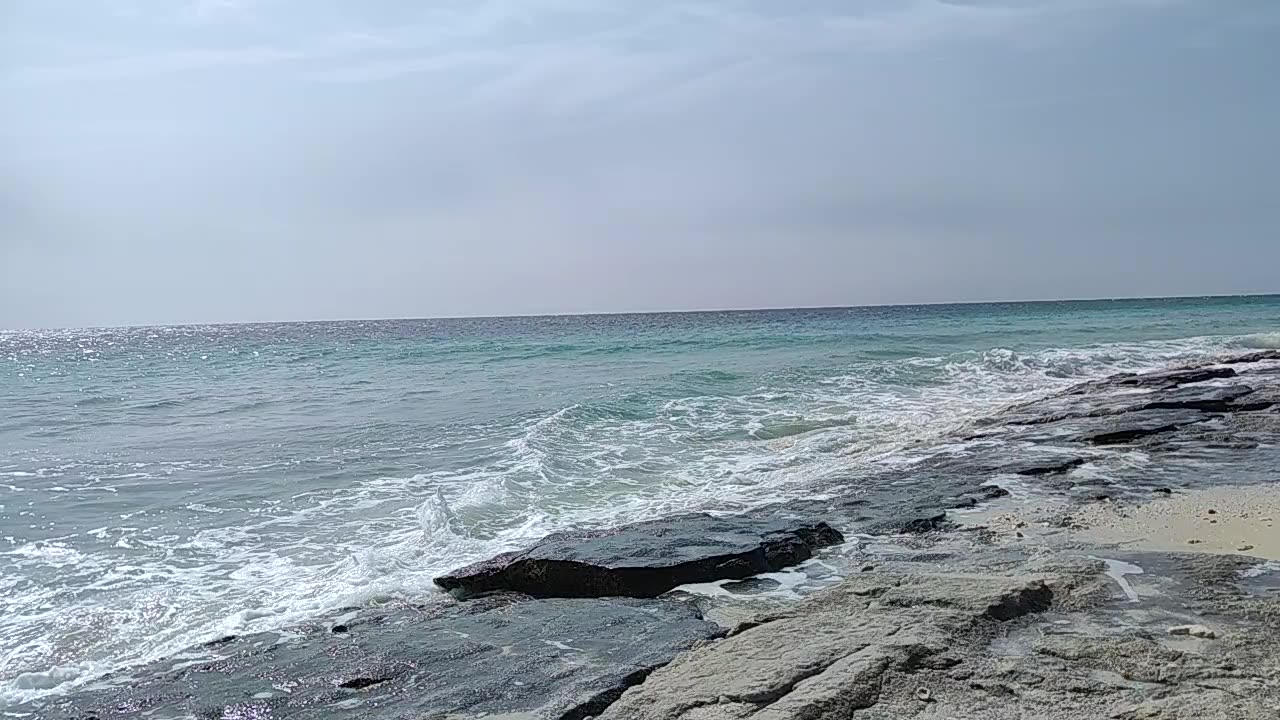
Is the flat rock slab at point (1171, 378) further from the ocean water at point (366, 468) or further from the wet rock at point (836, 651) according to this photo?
the wet rock at point (836, 651)

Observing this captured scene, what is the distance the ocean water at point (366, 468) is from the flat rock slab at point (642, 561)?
1.94 ft

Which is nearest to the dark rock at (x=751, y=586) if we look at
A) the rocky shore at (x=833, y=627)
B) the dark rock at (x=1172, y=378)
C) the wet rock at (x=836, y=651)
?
the rocky shore at (x=833, y=627)

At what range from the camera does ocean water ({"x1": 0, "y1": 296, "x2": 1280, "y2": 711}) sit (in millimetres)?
5867

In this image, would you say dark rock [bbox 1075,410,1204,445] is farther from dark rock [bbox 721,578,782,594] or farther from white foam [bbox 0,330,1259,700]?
dark rock [bbox 721,578,782,594]

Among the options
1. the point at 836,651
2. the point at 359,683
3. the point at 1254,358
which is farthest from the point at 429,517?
the point at 1254,358

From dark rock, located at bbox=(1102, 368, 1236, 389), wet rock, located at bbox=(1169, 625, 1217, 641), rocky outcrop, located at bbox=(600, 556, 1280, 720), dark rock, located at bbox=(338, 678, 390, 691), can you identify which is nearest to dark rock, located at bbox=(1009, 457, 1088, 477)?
rocky outcrop, located at bbox=(600, 556, 1280, 720)

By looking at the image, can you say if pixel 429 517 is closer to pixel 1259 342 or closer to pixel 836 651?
pixel 836 651

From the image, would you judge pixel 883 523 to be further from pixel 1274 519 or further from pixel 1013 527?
pixel 1274 519

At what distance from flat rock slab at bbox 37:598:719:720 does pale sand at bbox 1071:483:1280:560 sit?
2991 millimetres

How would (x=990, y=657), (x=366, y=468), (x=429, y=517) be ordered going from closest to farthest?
(x=990, y=657)
(x=429, y=517)
(x=366, y=468)

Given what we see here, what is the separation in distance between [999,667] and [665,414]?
12.0m

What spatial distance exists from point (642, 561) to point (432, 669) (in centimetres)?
163

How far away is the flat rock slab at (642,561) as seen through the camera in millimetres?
5145

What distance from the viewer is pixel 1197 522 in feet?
18.6
